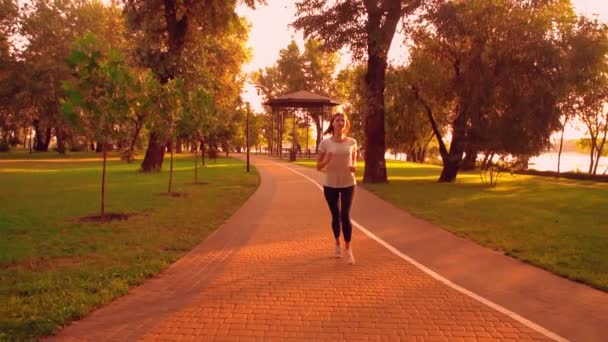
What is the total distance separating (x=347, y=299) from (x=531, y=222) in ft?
26.0

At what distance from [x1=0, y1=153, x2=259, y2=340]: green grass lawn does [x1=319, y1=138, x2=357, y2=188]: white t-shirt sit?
9.03ft

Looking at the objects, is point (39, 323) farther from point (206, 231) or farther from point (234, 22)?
point (234, 22)

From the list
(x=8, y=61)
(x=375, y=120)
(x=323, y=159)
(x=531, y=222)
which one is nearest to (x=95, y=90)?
(x=323, y=159)

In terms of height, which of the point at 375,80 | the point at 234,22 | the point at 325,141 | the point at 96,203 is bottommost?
the point at 96,203

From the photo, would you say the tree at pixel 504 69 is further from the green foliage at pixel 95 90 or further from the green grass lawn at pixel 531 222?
the green foliage at pixel 95 90

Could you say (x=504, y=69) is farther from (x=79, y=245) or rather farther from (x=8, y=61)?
(x=8, y=61)

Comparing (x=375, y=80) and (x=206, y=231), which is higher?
(x=375, y=80)

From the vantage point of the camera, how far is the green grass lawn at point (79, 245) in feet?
16.5

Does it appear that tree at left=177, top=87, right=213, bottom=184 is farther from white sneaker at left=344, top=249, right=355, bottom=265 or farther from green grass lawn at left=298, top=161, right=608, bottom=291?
white sneaker at left=344, top=249, right=355, bottom=265

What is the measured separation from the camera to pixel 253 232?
386 inches

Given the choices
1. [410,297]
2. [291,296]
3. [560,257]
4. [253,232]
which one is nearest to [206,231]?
[253,232]

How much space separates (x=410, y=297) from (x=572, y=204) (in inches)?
506

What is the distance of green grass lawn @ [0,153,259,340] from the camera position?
16.5 ft

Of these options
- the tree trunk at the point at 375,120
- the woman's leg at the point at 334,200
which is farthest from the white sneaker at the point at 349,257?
the tree trunk at the point at 375,120
